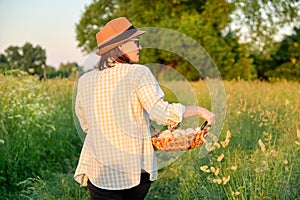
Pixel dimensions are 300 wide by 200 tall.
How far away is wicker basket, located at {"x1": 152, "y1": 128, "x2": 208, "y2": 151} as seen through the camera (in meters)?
2.85

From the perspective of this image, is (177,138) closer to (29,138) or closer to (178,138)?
(178,138)

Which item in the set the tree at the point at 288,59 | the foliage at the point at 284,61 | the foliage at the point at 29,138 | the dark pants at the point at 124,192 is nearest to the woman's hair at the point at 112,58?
the dark pants at the point at 124,192

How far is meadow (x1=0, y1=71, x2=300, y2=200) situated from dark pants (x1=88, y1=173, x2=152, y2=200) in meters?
0.88

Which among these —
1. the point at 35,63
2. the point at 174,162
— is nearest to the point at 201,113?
the point at 174,162

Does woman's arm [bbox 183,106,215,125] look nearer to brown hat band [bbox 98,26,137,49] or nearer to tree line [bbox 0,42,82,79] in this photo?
brown hat band [bbox 98,26,137,49]

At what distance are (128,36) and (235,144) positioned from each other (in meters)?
3.51

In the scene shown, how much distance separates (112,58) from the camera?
2795 mm

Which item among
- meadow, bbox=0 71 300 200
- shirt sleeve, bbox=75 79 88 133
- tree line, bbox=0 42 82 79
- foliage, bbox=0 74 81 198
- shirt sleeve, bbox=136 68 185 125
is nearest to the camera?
shirt sleeve, bbox=136 68 185 125

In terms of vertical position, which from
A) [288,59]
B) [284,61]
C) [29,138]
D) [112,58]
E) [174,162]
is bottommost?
[284,61]

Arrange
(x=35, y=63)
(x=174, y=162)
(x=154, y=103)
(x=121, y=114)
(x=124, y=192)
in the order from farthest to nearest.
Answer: (x=35, y=63) < (x=174, y=162) < (x=124, y=192) < (x=121, y=114) < (x=154, y=103)

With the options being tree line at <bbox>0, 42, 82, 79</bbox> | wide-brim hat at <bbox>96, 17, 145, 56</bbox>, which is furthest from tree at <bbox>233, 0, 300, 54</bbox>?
wide-brim hat at <bbox>96, 17, 145, 56</bbox>

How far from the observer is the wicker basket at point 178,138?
9.36ft

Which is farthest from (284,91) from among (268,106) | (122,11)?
(122,11)

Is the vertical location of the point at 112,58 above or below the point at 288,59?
above
